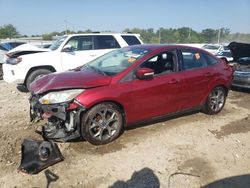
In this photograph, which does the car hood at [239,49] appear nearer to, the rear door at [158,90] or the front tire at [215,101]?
the front tire at [215,101]

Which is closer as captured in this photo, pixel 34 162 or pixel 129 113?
pixel 34 162

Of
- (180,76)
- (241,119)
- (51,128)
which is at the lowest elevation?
(241,119)

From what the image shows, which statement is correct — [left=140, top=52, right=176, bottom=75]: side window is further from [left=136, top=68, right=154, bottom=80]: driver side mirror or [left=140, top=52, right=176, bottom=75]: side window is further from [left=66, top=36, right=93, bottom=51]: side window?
[left=66, top=36, right=93, bottom=51]: side window

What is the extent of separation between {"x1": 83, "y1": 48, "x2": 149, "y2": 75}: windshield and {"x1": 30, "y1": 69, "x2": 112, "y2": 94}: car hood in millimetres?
291

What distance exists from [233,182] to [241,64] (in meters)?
6.74

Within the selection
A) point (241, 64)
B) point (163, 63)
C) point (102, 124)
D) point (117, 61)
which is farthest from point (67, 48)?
point (241, 64)

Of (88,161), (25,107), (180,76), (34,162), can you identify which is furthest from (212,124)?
(25,107)

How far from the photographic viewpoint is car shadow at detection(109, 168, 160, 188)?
342cm

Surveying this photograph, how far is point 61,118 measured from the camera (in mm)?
4125

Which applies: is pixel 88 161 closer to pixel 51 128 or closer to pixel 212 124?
pixel 51 128

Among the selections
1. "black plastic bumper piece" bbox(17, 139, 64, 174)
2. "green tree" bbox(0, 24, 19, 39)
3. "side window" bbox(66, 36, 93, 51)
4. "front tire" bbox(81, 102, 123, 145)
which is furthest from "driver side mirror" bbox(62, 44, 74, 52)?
"green tree" bbox(0, 24, 19, 39)

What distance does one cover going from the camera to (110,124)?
4.47 m

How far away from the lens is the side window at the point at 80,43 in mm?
8655

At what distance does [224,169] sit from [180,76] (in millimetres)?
1919
